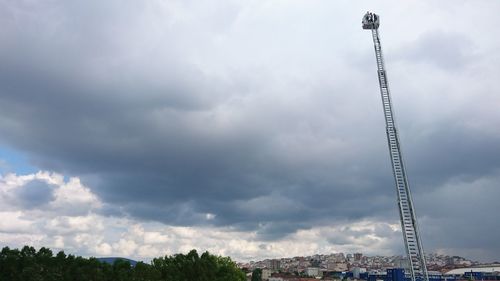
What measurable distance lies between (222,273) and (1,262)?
38821mm

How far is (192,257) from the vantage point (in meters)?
83.5

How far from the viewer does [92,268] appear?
70812 mm

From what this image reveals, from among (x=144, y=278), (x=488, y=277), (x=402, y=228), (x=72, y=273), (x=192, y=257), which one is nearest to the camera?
(x=402, y=228)

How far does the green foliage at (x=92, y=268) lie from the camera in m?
67.3

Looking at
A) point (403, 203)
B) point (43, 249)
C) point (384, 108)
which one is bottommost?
point (43, 249)

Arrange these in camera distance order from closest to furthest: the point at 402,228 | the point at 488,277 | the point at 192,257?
1. the point at 402,228
2. the point at 192,257
3. the point at 488,277

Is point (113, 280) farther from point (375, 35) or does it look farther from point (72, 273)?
point (375, 35)

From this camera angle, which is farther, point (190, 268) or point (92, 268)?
point (190, 268)

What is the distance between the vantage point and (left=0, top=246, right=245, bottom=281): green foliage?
67.3 meters

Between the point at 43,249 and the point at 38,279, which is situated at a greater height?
the point at 43,249

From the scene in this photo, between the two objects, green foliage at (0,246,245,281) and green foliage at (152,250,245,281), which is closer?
green foliage at (0,246,245,281)

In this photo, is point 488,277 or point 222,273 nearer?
point 222,273

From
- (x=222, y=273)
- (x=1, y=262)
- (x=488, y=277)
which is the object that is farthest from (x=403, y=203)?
(x=488, y=277)

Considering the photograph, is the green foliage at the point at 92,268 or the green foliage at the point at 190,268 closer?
the green foliage at the point at 92,268
